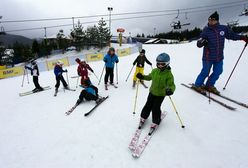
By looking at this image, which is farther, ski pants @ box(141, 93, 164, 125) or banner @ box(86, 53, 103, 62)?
banner @ box(86, 53, 103, 62)

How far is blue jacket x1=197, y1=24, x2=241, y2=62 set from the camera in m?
4.56

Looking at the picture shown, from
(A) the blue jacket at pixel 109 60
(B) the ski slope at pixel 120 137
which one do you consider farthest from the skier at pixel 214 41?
(A) the blue jacket at pixel 109 60

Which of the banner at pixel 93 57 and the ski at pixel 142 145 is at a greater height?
the banner at pixel 93 57

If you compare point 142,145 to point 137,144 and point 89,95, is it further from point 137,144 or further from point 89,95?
point 89,95

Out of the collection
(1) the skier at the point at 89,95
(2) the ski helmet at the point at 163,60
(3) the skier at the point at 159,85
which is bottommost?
(1) the skier at the point at 89,95

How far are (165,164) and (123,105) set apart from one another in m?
2.61

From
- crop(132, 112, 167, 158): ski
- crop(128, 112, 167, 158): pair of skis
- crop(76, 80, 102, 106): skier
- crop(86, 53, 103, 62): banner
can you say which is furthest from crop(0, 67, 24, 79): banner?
crop(132, 112, 167, 158): ski

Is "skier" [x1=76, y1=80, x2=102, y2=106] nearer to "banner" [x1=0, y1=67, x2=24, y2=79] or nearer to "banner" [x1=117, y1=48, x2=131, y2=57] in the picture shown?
"banner" [x1=0, y1=67, x2=24, y2=79]

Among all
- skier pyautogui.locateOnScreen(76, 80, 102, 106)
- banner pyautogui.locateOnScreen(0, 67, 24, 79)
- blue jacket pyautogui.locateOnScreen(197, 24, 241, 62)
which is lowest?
banner pyautogui.locateOnScreen(0, 67, 24, 79)

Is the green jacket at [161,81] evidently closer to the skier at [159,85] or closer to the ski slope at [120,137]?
the skier at [159,85]

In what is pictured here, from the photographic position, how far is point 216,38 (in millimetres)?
4598

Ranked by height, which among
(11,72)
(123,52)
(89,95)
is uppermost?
(123,52)

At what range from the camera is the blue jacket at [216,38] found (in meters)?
4.56

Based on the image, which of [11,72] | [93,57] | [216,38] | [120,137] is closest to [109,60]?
[216,38]
